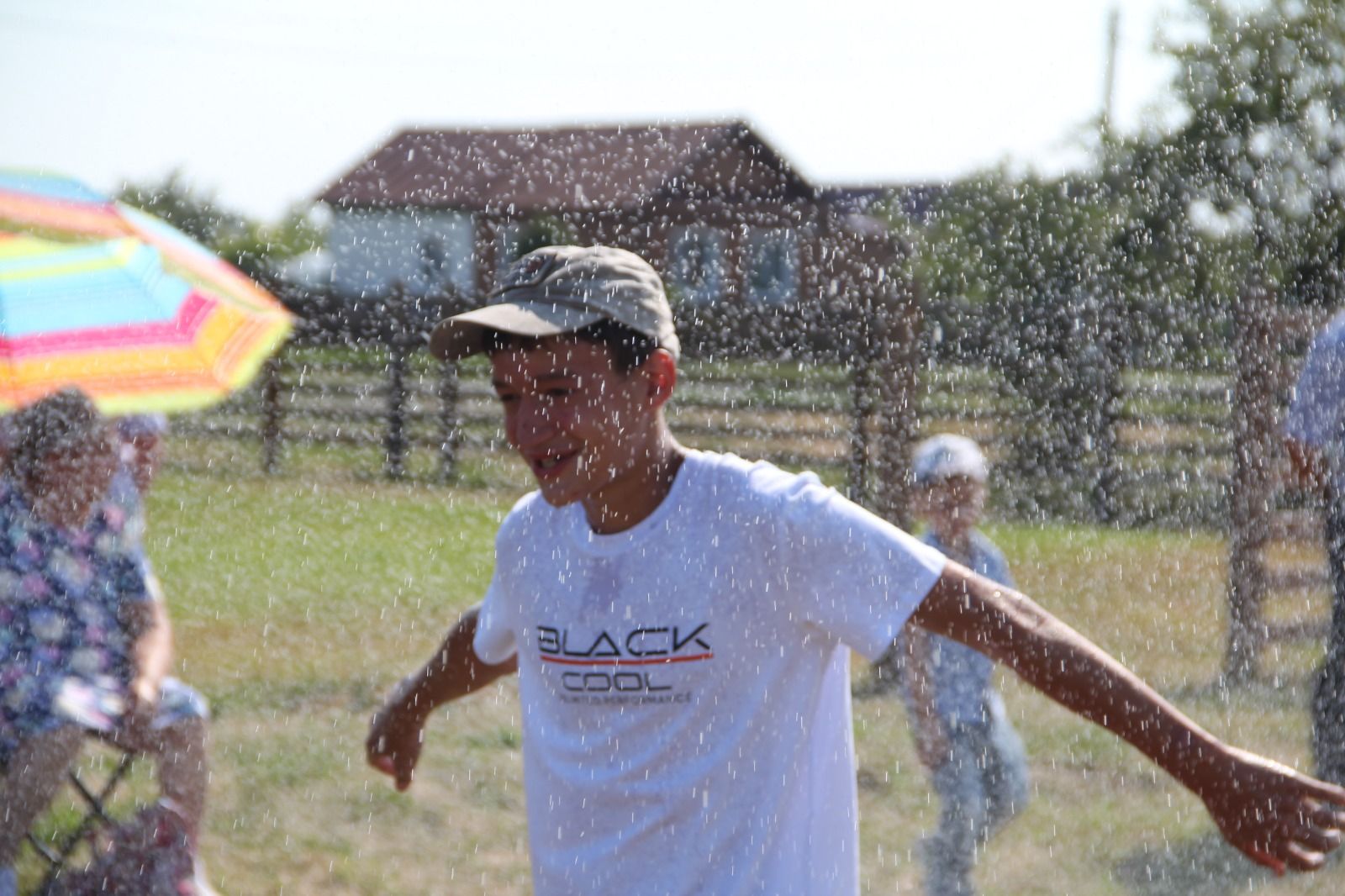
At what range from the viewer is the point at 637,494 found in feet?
6.88

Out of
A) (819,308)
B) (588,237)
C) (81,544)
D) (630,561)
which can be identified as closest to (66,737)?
(81,544)

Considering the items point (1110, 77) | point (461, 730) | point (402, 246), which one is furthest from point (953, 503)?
point (402, 246)

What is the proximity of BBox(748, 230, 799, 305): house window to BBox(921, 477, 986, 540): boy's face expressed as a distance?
22584 mm

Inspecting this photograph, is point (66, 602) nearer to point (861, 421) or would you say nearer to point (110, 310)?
point (110, 310)

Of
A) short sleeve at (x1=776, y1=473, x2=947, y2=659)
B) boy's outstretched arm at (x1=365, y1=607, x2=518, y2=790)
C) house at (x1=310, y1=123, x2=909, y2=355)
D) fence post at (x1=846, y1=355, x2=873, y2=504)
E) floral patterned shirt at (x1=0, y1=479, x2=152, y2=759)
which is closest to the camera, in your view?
short sleeve at (x1=776, y1=473, x2=947, y2=659)

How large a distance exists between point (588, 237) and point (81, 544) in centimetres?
2475

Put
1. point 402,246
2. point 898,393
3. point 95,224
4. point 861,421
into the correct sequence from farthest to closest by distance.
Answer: point 402,246 → point 861,421 → point 898,393 → point 95,224

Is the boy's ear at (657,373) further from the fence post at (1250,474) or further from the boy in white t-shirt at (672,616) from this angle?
the fence post at (1250,474)

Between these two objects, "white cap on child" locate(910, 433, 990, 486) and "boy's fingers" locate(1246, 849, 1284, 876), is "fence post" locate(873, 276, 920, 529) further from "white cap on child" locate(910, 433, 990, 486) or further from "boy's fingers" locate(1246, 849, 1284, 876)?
"boy's fingers" locate(1246, 849, 1284, 876)

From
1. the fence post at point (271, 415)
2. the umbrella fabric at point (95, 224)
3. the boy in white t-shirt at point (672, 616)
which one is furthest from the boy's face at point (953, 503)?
the fence post at point (271, 415)

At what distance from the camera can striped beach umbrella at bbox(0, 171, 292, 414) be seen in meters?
4.51

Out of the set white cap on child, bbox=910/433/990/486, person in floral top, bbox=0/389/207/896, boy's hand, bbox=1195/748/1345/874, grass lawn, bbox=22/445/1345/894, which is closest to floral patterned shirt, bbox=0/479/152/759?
person in floral top, bbox=0/389/207/896

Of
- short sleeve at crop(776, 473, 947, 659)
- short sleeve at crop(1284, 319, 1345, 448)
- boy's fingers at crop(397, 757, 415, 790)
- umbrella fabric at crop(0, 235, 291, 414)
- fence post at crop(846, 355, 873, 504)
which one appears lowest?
fence post at crop(846, 355, 873, 504)

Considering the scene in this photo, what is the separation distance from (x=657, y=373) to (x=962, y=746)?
199cm
